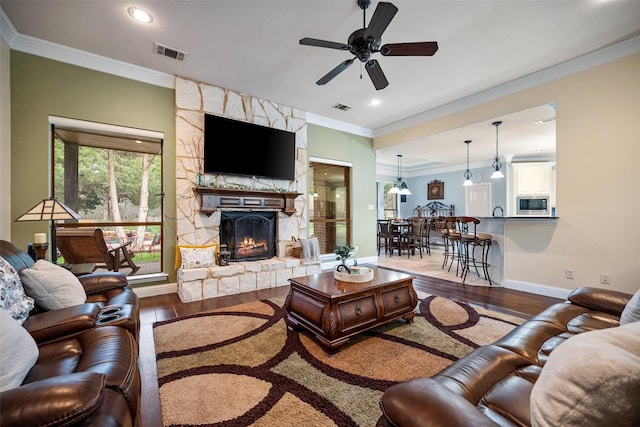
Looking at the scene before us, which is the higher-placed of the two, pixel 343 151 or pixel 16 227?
pixel 343 151

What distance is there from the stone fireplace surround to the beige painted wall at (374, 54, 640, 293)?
3.40 meters

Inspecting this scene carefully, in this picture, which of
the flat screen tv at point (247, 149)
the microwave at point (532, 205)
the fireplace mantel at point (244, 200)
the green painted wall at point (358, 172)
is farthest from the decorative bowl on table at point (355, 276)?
the microwave at point (532, 205)

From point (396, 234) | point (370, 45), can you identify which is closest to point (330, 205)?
point (396, 234)

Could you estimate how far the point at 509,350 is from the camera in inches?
52.7

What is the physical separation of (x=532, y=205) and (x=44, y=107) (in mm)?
10966

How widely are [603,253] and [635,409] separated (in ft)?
12.4

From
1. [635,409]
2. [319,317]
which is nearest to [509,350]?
[635,409]

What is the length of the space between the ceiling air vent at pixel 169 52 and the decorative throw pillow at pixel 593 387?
4163 mm

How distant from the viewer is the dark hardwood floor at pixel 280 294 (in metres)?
2.50

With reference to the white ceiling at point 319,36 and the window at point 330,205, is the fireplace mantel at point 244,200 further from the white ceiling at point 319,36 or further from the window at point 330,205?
the white ceiling at point 319,36

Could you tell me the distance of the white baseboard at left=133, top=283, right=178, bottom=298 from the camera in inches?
143

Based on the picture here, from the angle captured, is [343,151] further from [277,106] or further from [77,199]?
[77,199]

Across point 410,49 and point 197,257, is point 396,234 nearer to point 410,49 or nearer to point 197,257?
point 197,257

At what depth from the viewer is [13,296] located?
1485 millimetres
